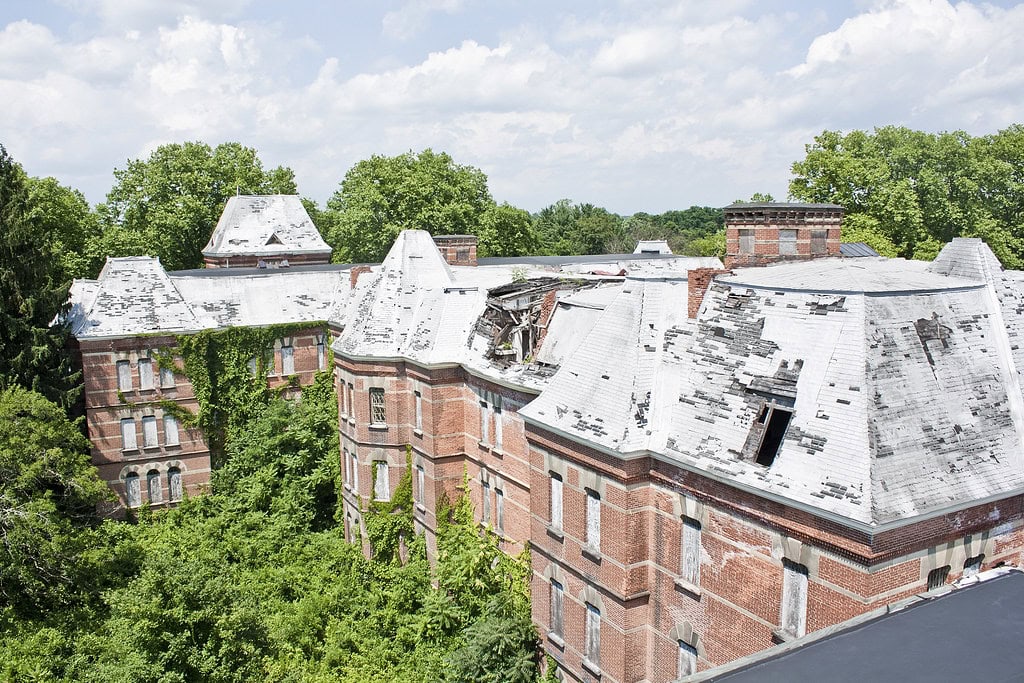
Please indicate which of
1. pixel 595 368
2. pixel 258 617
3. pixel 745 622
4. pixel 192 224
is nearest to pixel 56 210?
pixel 192 224

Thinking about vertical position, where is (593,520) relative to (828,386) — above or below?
below

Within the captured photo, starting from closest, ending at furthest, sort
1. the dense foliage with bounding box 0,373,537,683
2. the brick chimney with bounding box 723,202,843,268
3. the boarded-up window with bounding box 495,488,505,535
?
the dense foliage with bounding box 0,373,537,683 → the brick chimney with bounding box 723,202,843,268 → the boarded-up window with bounding box 495,488,505,535

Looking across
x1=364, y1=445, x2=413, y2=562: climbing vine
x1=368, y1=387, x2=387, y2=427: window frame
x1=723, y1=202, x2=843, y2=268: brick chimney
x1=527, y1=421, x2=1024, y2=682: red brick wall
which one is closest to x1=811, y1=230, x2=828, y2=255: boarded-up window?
x1=723, y1=202, x2=843, y2=268: brick chimney

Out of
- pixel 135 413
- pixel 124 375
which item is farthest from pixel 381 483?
pixel 124 375

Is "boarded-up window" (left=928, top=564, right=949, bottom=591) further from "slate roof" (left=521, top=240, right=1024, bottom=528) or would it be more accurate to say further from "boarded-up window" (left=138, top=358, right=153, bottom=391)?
"boarded-up window" (left=138, top=358, right=153, bottom=391)

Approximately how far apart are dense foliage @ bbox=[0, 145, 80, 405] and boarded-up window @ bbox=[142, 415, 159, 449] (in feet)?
11.7

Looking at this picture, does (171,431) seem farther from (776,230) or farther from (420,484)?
(776,230)

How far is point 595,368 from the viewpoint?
1783cm

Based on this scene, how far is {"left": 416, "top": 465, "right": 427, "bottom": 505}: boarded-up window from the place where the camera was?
85.4 feet

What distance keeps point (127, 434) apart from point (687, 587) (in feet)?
86.1

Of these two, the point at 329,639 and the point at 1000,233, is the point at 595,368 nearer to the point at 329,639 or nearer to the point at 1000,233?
the point at 329,639

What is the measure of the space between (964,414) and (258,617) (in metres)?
19.8

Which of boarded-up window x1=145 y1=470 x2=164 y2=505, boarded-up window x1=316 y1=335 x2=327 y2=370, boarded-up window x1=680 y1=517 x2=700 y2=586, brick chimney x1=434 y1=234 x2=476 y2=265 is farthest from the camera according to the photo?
boarded-up window x1=316 y1=335 x2=327 y2=370

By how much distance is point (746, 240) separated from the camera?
2106cm
